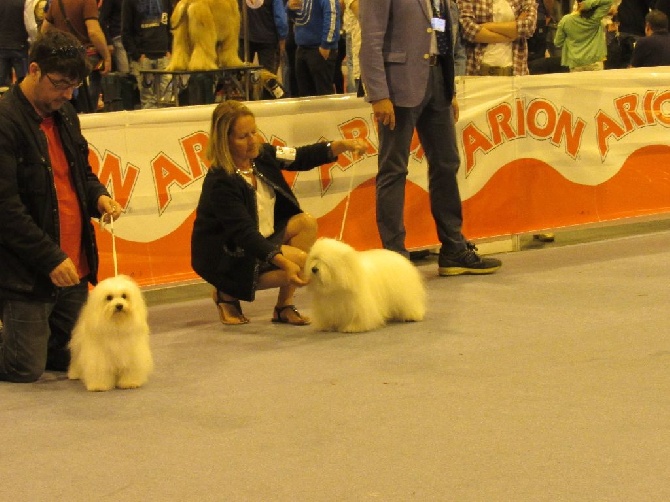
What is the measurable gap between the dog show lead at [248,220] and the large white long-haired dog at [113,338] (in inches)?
31.8

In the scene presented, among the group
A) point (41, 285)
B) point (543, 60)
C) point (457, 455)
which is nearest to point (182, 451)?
point (457, 455)

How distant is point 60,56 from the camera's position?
11.5 ft

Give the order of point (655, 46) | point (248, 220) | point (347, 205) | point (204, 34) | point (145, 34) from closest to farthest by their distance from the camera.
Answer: point (248, 220)
point (347, 205)
point (204, 34)
point (145, 34)
point (655, 46)

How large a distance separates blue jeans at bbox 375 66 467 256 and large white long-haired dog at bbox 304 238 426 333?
57 cm

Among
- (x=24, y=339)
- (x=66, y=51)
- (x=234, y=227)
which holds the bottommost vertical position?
(x=24, y=339)

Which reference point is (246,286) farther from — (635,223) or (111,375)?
(635,223)

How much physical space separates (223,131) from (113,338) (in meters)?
1.12

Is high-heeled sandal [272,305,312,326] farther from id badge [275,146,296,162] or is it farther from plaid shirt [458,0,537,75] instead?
plaid shirt [458,0,537,75]

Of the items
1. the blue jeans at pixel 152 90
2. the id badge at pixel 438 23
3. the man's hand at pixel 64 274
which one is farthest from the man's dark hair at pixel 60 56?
A: the blue jeans at pixel 152 90

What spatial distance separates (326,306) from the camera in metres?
4.25

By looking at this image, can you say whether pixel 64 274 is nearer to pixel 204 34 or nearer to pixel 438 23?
pixel 438 23

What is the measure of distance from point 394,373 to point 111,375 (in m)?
0.93

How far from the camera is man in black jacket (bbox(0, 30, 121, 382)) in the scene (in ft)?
11.6

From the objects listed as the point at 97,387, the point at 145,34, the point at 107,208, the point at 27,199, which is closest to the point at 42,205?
the point at 27,199
